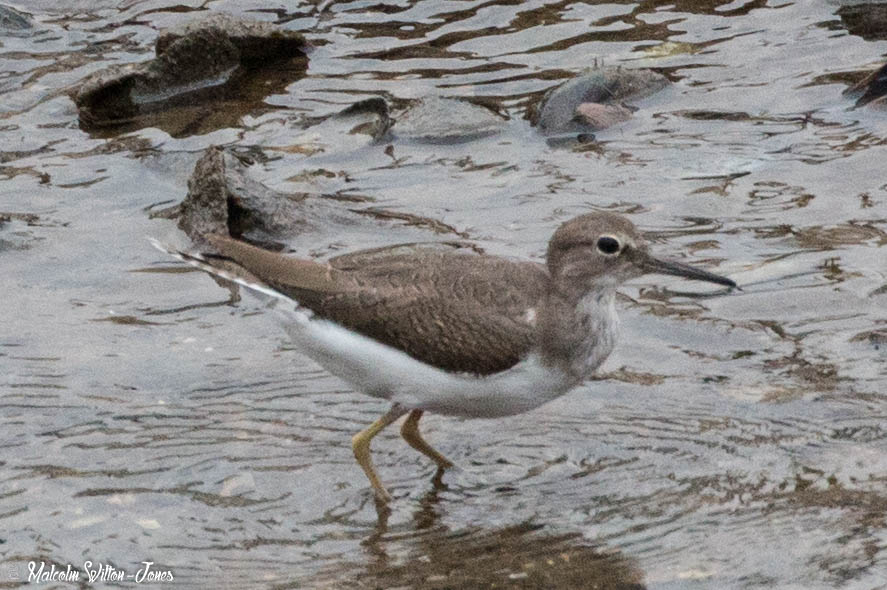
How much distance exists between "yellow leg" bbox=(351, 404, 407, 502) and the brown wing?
0.36 meters

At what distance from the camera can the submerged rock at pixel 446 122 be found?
1074 cm

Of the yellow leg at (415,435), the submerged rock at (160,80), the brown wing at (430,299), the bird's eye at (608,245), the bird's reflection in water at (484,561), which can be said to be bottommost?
the bird's reflection in water at (484,561)

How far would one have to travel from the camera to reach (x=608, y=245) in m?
6.94

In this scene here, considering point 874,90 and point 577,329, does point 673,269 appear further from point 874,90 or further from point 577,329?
point 874,90

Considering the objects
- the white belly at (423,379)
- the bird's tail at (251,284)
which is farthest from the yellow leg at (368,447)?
the bird's tail at (251,284)

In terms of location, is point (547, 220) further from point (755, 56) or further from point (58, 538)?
Result: point (58, 538)

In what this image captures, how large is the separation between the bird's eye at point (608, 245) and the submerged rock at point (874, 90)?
4.47 metres

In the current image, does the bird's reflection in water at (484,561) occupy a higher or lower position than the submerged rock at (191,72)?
lower

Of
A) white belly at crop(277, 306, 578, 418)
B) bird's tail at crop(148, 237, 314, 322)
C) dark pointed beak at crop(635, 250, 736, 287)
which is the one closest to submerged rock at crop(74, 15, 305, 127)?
bird's tail at crop(148, 237, 314, 322)

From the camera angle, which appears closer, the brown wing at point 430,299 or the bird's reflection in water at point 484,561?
the bird's reflection in water at point 484,561

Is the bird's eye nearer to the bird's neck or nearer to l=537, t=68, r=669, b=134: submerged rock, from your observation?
the bird's neck

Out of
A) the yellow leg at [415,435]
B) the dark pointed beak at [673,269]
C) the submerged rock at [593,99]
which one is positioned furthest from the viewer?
the submerged rock at [593,99]

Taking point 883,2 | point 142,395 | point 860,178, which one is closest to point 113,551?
point 142,395

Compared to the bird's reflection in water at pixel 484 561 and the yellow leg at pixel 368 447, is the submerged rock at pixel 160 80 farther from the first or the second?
the bird's reflection in water at pixel 484 561
